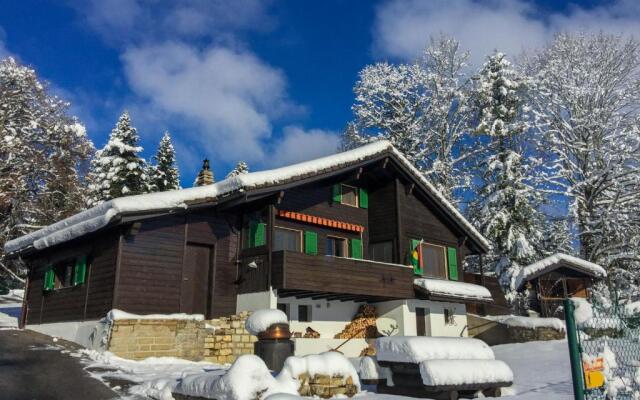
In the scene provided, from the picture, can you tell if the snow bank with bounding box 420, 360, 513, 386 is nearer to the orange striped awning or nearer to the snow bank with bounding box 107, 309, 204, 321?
the snow bank with bounding box 107, 309, 204, 321

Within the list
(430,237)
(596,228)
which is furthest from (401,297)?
(596,228)

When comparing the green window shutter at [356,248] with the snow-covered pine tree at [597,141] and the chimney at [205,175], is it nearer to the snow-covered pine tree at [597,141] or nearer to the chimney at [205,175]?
the chimney at [205,175]

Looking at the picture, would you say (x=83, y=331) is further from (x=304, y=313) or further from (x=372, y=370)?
(x=372, y=370)

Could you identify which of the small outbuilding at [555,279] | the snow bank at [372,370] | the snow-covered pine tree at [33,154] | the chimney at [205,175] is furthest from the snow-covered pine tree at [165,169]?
the snow bank at [372,370]

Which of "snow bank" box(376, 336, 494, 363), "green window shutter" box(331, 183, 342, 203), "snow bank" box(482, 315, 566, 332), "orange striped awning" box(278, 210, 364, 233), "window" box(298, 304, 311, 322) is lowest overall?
"snow bank" box(376, 336, 494, 363)

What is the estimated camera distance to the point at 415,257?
71.6 feet

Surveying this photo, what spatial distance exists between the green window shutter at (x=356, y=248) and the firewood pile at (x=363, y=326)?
2027 millimetres

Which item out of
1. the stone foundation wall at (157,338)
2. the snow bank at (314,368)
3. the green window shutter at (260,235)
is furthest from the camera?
the green window shutter at (260,235)

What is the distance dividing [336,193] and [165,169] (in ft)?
79.9

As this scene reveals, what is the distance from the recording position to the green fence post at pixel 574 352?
467 cm

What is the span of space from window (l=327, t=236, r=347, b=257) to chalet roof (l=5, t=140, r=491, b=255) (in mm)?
3134

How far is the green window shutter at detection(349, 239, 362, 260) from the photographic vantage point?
2097 centimetres

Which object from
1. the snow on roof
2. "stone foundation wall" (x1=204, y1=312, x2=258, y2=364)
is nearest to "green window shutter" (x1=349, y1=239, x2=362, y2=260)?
"stone foundation wall" (x1=204, y1=312, x2=258, y2=364)

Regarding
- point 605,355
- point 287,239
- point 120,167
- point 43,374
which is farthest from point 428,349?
point 120,167
